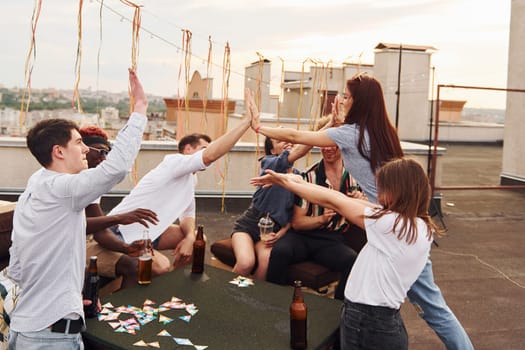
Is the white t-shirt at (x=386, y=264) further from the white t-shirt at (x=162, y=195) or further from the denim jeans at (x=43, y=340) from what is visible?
the white t-shirt at (x=162, y=195)

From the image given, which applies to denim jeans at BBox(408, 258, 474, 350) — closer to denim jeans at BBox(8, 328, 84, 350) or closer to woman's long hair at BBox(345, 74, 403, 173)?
woman's long hair at BBox(345, 74, 403, 173)

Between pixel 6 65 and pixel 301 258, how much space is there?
7162 mm

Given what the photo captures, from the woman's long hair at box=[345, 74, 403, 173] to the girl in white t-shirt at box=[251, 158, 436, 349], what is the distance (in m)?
0.60

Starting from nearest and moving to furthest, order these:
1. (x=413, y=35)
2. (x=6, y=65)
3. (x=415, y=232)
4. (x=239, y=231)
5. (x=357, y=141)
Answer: (x=415, y=232)
(x=357, y=141)
(x=239, y=231)
(x=6, y=65)
(x=413, y=35)

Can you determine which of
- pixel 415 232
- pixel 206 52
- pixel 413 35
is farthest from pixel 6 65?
pixel 413 35

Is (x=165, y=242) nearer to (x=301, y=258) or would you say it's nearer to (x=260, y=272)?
(x=260, y=272)

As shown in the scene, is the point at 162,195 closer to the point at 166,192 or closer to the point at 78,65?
the point at 166,192

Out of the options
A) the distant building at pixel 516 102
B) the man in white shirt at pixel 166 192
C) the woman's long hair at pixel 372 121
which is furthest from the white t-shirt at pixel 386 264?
the distant building at pixel 516 102

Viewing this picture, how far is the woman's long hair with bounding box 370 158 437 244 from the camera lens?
2105 millimetres

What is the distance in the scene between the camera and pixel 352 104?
2.88 metres

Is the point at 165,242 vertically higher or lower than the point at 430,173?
lower

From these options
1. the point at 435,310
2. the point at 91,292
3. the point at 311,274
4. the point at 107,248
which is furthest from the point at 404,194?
the point at 107,248

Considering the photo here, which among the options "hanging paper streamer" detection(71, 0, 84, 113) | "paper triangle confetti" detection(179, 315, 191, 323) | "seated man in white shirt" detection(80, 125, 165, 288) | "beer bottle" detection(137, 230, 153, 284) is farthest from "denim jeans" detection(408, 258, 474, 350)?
"hanging paper streamer" detection(71, 0, 84, 113)

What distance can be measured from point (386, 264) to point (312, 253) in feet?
4.90
